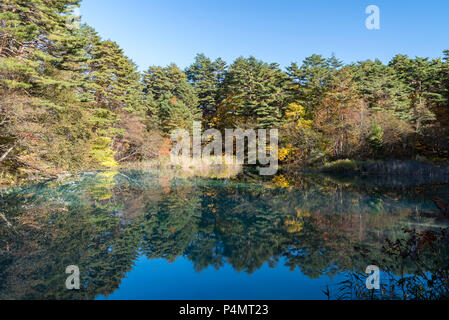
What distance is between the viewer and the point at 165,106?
3197cm

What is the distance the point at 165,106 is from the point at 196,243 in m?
27.8

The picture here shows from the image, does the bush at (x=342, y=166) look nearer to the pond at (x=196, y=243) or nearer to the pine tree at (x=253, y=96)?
the pine tree at (x=253, y=96)

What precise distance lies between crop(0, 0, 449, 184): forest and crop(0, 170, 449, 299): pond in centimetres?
405

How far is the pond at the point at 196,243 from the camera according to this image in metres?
4.14

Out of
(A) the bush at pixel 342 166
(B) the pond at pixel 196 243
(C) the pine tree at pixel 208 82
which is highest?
(C) the pine tree at pixel 208 82

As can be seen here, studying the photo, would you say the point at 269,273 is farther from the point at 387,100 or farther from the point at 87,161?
the point at 387,100

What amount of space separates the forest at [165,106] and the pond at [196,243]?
4051 mm

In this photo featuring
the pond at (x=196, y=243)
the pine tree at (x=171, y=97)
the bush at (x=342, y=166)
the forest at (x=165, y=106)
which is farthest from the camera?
the pine tree at (x=171, y=97)

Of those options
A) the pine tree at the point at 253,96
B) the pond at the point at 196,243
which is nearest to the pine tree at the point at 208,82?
the pine tree at the point at 253,96

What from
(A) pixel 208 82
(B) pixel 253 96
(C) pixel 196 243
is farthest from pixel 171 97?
(C) pixel 196 243

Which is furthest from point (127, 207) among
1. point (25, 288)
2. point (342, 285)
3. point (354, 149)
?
point (354, 149)

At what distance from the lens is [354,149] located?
21906 mm

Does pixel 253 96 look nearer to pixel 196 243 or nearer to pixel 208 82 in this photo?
pixel 208 82

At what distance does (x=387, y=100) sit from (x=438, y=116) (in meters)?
5.00
